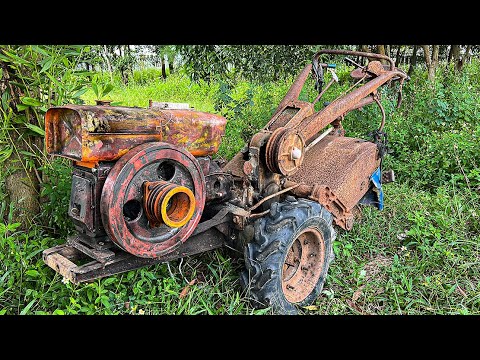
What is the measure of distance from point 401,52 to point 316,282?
1104 cm

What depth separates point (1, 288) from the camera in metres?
2.99

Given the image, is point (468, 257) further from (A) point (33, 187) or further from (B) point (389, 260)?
(A) point (33, 187)

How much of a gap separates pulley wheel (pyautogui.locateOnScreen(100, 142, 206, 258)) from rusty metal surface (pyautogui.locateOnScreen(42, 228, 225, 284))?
160 millimetres

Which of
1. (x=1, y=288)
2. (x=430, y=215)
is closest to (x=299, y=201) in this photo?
(x=430, y=215)

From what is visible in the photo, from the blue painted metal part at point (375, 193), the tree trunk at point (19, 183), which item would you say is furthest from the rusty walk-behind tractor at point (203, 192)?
the tree trunk at point (19, 183)

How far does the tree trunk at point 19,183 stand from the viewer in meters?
3.46

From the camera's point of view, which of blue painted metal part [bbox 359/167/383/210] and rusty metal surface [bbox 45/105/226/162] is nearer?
rusty metal surface [bbox 45/105/226/162]

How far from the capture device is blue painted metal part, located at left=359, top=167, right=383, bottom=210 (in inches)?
168

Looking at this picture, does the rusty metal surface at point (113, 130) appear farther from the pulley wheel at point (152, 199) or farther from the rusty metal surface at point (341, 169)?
the rusty metal surface at point (341, 169)

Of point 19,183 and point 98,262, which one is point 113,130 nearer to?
point 98,262

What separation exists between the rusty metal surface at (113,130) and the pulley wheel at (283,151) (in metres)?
0.52

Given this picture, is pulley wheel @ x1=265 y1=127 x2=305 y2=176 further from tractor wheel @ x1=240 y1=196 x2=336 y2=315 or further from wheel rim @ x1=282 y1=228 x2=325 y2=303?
wheel rim @ x1=282 y1=228 x2=325 y2=303

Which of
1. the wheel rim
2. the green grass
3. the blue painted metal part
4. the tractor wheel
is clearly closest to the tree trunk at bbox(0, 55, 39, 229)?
the green grass

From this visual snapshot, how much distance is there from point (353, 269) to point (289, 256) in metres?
0.69
